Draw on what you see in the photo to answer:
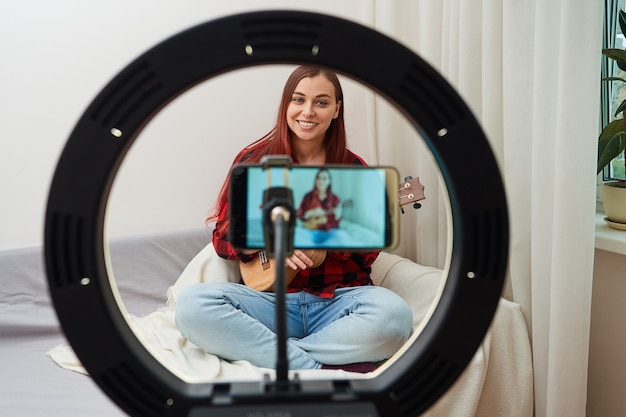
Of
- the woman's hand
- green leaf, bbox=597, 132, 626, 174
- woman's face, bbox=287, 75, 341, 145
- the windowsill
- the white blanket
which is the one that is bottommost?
the white blanket

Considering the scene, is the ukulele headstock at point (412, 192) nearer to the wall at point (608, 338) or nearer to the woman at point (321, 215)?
the wall at point (608, 338)

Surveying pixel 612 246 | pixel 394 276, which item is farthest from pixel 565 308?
pixel 394 276

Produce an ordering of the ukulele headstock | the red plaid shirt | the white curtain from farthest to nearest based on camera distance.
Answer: the red plaid shirt → the ukulele headstock → the white curtain

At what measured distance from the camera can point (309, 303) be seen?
150cm

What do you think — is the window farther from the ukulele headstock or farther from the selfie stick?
the selfie stick

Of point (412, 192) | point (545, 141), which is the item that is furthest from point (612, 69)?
point (412, 192)

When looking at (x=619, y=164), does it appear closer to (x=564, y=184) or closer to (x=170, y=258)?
(x=564, y=184)

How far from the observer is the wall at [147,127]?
1860 millimetres

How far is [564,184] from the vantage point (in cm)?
122

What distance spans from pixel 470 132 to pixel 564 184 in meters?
0.79

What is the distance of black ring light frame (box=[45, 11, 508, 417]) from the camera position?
50cm

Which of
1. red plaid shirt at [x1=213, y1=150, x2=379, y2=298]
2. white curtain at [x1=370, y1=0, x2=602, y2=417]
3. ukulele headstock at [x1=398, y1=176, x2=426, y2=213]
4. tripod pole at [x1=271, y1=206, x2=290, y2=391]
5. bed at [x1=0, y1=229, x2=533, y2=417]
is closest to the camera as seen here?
tripod pole at [x1=271, y1=206, x2=290, y2=391]

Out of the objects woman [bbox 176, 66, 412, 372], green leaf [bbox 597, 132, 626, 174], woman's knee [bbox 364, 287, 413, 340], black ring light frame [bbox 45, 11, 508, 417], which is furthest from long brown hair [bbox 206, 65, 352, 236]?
black ring light frame [bbox 45, 11, 508, 417]

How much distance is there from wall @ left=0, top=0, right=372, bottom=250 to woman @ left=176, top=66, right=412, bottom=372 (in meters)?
0.39
